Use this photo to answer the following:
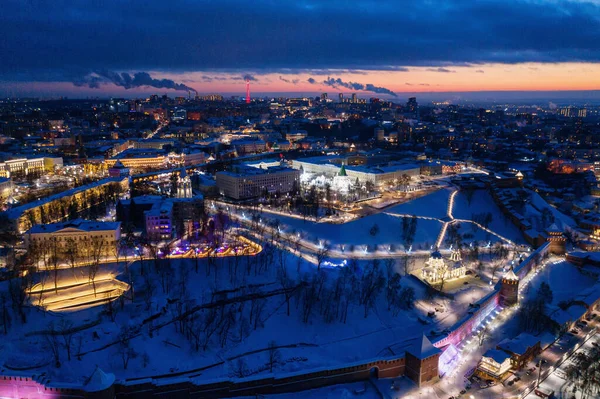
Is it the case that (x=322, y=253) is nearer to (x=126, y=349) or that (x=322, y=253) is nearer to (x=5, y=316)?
(x=126, y=349)

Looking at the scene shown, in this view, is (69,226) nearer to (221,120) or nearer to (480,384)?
(480,384)

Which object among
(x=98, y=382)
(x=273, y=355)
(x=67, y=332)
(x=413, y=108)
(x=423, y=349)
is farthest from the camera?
(x=413, y=108)

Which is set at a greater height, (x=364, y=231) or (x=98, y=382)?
(x=98, y=382)

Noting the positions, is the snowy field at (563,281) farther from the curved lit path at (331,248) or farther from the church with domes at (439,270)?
the curved lit path at (331,248)

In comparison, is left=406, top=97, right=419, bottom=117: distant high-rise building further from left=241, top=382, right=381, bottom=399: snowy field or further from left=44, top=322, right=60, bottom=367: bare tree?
left=44, top=322, right=60, bottom=367: bare tree

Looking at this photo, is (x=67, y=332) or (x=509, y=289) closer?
(x=67, y=332)

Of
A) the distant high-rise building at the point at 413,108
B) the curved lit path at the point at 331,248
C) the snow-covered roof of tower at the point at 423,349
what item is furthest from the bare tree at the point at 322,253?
the distant high-rise building at the point at 413,108

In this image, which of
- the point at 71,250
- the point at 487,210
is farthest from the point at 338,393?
the point at 487,210

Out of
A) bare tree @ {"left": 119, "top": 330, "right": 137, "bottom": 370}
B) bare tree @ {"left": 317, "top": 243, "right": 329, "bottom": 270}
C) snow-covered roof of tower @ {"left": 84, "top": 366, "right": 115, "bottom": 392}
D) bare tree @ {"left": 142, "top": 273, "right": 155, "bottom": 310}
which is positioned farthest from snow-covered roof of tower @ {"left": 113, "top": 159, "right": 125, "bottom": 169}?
snow-covered roof of tower @ {"left": 84, "top": 366, "right": 115, "bottom": 392}

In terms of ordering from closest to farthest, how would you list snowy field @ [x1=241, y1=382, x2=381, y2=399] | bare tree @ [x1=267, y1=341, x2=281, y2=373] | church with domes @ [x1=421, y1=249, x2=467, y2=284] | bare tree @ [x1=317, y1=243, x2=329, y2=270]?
snowy field @ [x1=241, y1=382, x2=381, y2=399] < bare tree @ [x1=267, y1=341, x2=281, y2=373] < church with domes @ [x1=421, y1=249, x2=467, y2=284] < bare tree @ [x1=317, y1=243, x2=329, y2=270]
